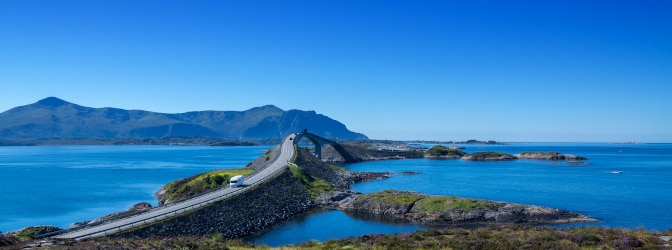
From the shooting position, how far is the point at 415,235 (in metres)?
36.2

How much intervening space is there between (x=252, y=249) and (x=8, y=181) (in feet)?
359

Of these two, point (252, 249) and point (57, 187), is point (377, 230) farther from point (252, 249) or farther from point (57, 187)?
point (57, 187)

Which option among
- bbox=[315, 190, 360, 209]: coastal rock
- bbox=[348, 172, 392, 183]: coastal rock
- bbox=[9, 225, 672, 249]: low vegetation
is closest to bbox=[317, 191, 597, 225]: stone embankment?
bbox=[315, 190, 360, 209]: coastal rock

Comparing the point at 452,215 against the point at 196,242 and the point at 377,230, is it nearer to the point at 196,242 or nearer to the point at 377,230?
the point at 377,230

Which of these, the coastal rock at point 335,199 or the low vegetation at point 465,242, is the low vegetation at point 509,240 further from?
the coastal rock at point 335,199

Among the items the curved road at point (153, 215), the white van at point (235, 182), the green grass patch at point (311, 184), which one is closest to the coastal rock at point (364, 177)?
the green grass patch at point (311, 184)

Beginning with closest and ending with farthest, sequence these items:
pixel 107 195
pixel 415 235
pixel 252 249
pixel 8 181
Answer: pixel 252 249
pixel 415 235
pixel 107 195
pixel 8 181

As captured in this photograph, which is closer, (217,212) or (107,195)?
(217,212)

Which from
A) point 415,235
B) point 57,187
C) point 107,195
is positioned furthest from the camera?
point 57,187

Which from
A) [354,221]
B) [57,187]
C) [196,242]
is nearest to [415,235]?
[196,242]

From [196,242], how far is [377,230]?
24.7m

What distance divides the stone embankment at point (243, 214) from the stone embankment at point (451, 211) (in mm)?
8463

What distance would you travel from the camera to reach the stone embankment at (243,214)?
42812 millimetres

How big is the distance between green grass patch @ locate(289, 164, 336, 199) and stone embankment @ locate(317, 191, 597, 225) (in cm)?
1086
